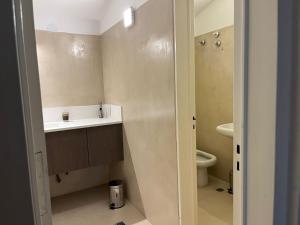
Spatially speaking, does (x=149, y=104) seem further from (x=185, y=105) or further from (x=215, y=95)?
(x=215, y=95)

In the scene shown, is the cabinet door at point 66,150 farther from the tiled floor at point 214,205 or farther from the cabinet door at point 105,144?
the tiled floor at point 214,205

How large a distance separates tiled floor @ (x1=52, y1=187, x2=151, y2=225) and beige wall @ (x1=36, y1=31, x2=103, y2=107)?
3.75 feet

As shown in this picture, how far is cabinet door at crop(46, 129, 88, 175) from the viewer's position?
2124 millimetres

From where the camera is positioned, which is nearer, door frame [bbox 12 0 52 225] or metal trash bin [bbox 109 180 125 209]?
door frame [bbox 12 0 52 225]

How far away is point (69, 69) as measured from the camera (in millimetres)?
2678

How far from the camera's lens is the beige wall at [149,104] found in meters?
1.66

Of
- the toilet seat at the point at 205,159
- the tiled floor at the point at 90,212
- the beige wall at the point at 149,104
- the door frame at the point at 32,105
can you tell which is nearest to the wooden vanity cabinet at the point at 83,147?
the beige wall at the point at 149,104

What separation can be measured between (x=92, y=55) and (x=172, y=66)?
157 centimetres

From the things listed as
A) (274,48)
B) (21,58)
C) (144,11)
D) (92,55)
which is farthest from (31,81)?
(92,55)

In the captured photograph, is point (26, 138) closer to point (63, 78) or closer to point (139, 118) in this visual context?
point (139, 118)

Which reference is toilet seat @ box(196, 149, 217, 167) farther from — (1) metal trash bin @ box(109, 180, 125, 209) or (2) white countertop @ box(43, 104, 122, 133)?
(2) white countertop @ box(43, 104, 122, 133)

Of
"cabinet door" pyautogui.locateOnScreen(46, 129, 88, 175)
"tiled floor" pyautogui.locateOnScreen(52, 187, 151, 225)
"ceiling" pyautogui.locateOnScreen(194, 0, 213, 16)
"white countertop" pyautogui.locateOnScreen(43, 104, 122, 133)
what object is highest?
"ceiling" pyautogui.locateOnScreen(194, 0, 213, 16)

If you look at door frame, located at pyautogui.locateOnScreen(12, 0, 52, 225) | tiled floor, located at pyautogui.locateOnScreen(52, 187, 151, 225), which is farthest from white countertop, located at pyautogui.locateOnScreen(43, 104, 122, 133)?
door frame, located at pyautogui.locateOnScreen(12, 0, 52, 225)

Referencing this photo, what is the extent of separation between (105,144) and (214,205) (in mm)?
1325
